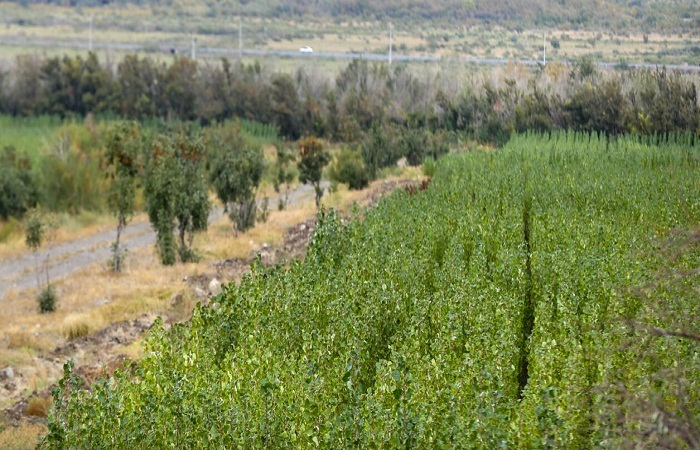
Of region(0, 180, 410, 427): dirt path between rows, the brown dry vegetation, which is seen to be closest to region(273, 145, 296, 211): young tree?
region(0, 180, 410, 427): dirt path between rows

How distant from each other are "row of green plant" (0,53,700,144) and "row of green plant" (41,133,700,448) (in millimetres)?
12318

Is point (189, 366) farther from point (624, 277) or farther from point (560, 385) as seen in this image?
point (624, 277)

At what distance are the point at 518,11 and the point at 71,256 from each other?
23356 millimetres

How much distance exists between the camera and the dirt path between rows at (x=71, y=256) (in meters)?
19.7

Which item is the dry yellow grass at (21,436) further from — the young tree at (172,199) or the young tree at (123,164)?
the young tree at (123,164)

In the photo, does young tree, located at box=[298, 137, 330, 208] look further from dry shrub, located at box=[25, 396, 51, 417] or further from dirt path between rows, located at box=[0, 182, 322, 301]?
dry shrub, located at box=[25, 396, 51, 417]

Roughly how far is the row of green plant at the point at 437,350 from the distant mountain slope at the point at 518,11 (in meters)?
17.3

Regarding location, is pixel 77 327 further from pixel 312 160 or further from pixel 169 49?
pixel 169 49

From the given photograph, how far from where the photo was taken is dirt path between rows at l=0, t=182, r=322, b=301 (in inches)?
775

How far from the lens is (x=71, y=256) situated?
22.0 meters

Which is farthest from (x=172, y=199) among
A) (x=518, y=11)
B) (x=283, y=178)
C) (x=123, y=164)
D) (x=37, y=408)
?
(x=518, y=11)

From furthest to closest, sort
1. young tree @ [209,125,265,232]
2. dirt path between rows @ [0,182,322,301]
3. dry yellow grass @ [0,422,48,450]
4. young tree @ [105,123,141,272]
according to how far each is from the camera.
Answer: young tree @ [209,125,265,232] < dirt path between rows @ [0,182,322,301] < young tree @ [105,123,141,272] < dry yellow grass @ [0,422,48,450]

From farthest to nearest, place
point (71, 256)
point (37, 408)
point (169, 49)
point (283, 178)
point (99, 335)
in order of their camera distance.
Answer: point (169, 49) → point (283, 178) → point (71, 256) → point (99, 335) → point (37, 408)

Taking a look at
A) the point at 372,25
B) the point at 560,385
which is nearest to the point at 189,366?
the point at 560,385
